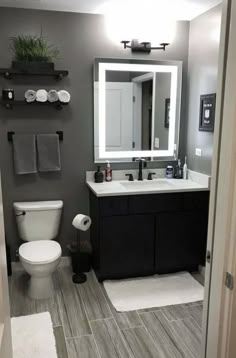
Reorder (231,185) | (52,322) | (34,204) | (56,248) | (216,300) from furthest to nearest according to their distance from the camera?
(34,204) < (56,248) < (52,322) < (216,300) < (231,185)

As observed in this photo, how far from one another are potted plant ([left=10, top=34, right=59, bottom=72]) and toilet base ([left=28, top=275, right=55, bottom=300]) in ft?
6.16

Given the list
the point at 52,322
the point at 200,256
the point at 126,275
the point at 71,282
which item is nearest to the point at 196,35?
the point at 200,256

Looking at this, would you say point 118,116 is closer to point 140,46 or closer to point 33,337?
point 140,46

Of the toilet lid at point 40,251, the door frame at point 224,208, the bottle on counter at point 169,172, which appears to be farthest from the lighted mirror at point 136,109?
the door frame at point 224,208

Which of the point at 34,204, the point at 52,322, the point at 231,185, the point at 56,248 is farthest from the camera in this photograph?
the point at 34,204

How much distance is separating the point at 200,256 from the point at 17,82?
2.46 metres

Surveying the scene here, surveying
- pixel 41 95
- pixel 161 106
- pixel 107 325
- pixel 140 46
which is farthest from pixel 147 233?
pixel 140 46

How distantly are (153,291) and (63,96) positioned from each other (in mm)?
2005

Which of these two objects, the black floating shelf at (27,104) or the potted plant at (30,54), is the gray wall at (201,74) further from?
the potted plant at (30,54)

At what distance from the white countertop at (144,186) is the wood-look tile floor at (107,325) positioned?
92cm

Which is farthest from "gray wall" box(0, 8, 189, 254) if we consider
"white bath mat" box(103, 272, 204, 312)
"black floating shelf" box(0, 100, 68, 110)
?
"white bath mat" box(103, 272, 204, 312)

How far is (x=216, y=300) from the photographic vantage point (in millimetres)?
1339

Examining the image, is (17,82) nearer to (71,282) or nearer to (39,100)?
(39,100)

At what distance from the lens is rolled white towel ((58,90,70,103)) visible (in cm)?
311
